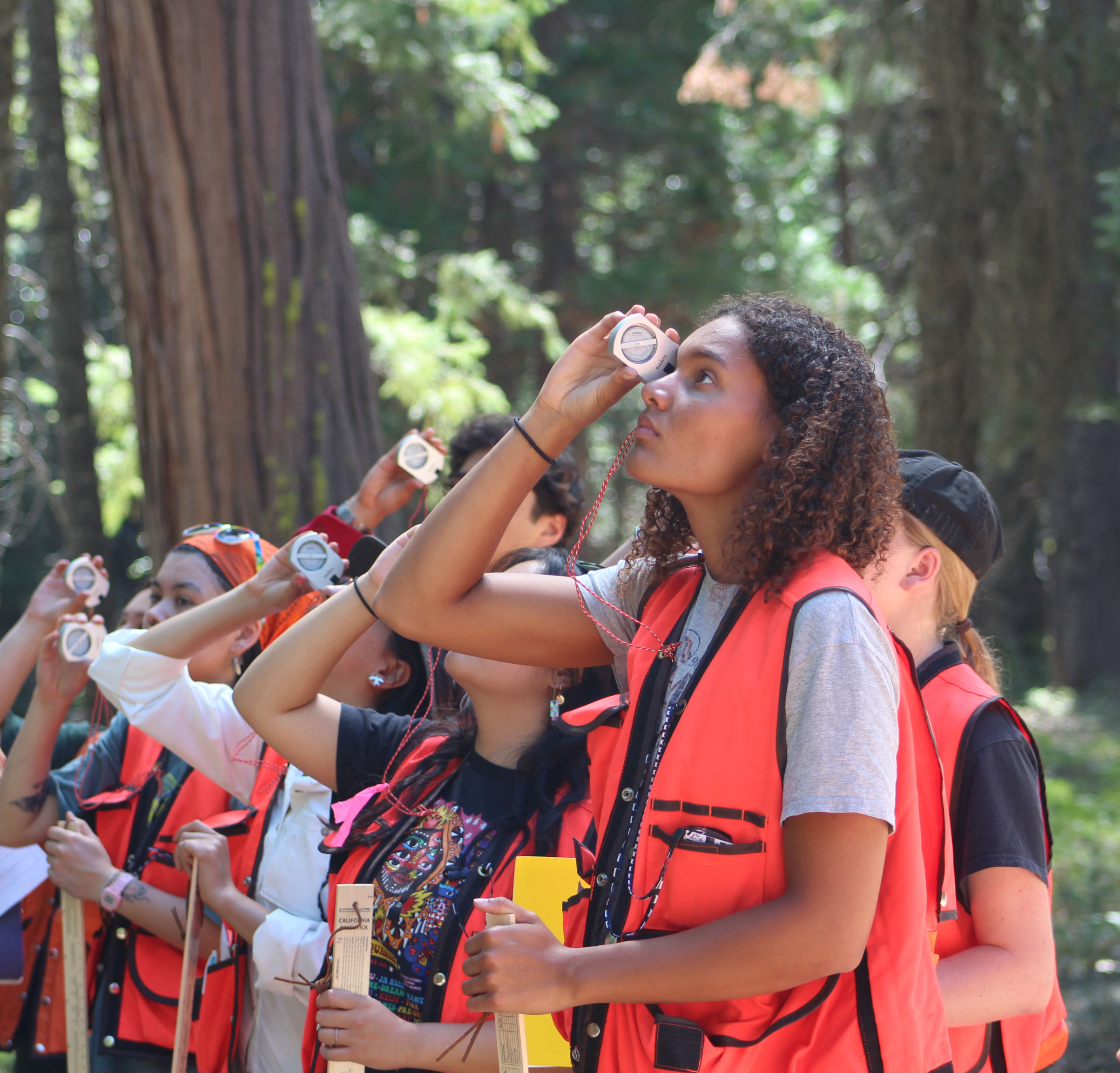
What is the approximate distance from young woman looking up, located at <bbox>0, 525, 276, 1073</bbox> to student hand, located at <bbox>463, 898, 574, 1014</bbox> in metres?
1.48

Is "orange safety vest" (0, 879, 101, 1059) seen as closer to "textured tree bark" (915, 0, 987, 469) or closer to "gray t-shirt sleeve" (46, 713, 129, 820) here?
"gray t-shirt sleeve" (46, 713, 129, 820)

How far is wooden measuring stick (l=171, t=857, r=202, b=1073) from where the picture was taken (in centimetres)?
231

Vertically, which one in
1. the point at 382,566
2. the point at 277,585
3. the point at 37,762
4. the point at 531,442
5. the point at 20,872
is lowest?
the point at 20,872

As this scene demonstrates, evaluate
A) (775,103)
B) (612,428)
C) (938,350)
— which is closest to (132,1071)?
(938,350)

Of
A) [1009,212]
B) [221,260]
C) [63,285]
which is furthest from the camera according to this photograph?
[63,285]

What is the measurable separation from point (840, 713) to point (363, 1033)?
3.41 ft

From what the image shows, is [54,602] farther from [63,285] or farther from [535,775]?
[63,285]

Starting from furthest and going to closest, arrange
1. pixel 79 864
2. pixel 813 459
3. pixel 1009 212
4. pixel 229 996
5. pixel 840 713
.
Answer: pixel 1009 212, pixel 79 864, pixel 229 996, pixel 813 459, pixel 840 713

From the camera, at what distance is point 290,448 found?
422 cm

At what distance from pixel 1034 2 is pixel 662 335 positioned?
6.86 m

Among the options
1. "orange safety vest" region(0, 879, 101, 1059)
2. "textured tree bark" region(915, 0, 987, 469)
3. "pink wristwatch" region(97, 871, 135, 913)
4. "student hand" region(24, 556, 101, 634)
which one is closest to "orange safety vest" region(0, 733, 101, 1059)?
"orange safety vest" region(0, 879, 101, 1059)

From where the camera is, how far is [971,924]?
6.12 feet

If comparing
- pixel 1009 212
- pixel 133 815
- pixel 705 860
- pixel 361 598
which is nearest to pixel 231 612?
pixel 361 598

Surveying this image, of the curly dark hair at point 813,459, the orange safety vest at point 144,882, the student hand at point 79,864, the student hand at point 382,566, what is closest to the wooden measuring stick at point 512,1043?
the curly dark hair at point 813,459
